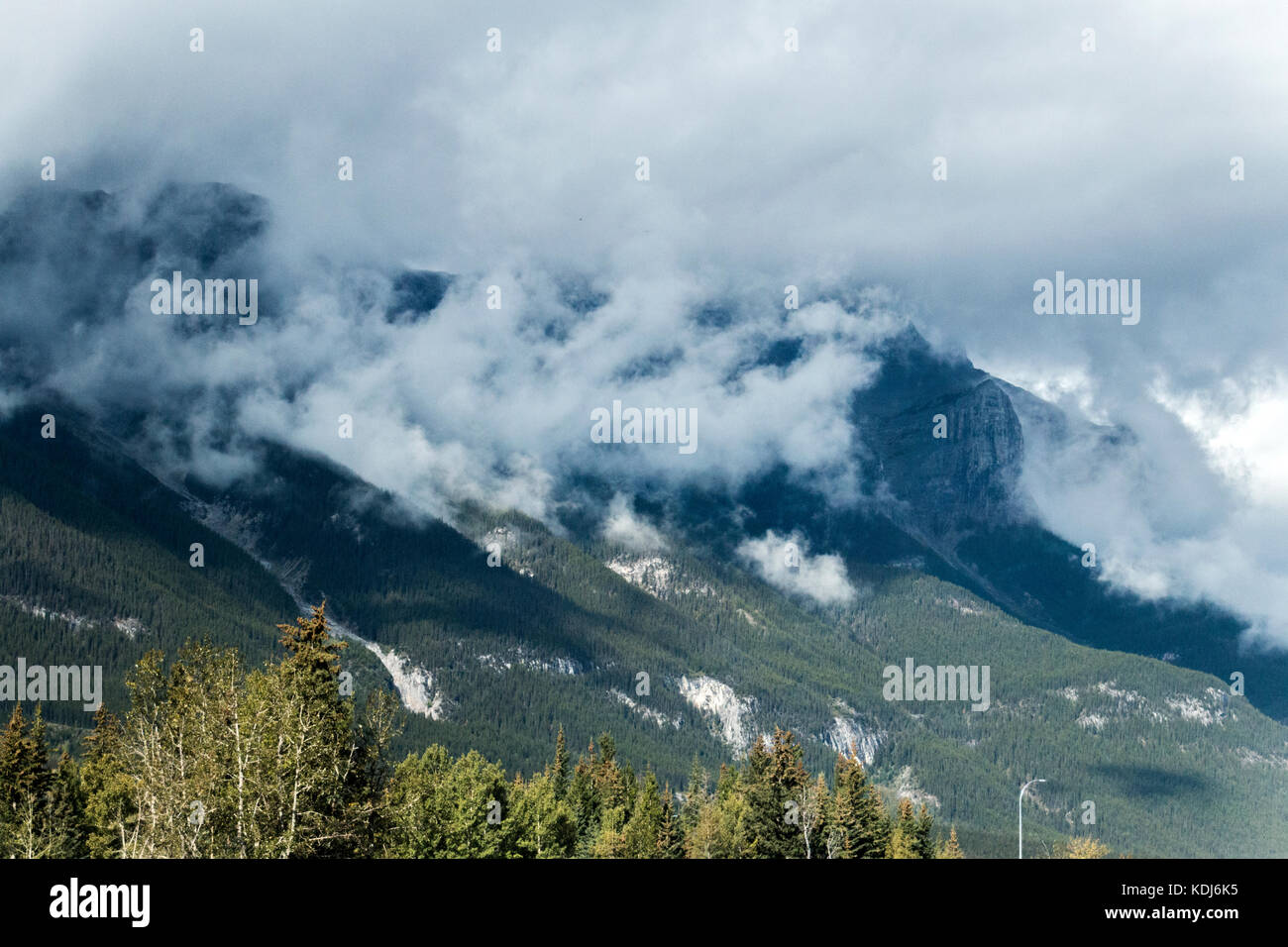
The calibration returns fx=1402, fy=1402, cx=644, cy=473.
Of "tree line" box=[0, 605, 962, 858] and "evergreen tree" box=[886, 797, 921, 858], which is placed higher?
"tree line" box=[0, 605, 962, 858]

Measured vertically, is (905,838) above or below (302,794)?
below

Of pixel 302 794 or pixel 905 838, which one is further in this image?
pixel 905 838

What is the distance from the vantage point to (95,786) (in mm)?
84562

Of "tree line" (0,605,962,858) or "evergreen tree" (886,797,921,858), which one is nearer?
"tree line" (0,605,962,858)

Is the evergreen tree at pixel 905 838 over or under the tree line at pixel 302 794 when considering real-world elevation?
under

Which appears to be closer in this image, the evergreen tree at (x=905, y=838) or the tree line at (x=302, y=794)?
the tree line at (x=302, y=794)
